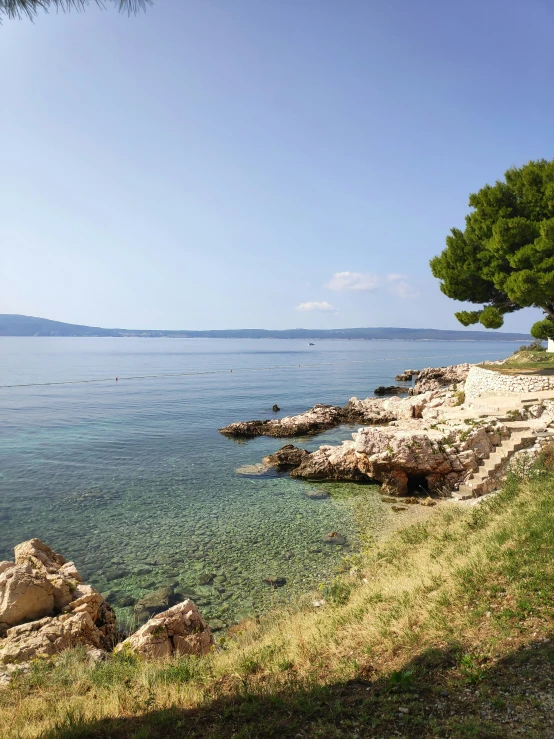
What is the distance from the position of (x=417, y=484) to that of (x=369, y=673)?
13.6 meters

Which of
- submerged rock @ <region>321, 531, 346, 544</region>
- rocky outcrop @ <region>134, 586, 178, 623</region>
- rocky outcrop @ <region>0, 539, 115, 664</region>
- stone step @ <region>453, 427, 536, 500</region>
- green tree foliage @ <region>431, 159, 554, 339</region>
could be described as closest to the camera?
rocky outcrop @ <region>0, 539, 115, 664</region>

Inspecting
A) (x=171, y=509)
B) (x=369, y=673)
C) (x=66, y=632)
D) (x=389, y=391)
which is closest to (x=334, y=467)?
(x=171, y=509)

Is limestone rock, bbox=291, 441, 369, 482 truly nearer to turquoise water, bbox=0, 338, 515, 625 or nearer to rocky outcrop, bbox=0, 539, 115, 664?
turquoise water, bbox=0, 338, 515, 625

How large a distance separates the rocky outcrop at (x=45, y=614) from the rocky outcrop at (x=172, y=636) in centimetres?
93

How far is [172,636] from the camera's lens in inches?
324

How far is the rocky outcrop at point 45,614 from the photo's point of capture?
771cm

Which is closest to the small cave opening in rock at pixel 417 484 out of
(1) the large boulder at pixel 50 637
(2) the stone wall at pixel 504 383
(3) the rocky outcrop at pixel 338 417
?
(3) the rocky outcrop at pixel 338 417

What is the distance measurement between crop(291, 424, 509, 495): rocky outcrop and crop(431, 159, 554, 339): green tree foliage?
10.6 metres

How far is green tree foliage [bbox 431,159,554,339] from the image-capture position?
2384 cm

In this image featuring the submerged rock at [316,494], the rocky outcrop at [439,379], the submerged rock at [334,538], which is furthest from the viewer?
the rocky outcrop at [439,379]

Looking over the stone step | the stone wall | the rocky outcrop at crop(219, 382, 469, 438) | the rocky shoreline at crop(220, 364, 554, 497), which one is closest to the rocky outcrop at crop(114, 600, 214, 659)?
the stone step

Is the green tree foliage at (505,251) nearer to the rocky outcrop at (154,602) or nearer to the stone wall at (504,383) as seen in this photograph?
the stone wall at (504,383)

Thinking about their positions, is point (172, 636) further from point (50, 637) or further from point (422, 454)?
point (422, 454)

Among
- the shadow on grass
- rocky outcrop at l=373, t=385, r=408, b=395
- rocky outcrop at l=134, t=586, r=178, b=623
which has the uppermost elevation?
the shadow on grass
